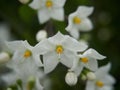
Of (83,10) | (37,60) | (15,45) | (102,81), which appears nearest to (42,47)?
(37,60)

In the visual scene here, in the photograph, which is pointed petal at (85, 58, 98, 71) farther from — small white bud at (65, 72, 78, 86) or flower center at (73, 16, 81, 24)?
flower center at (73, 16, 81, 24)

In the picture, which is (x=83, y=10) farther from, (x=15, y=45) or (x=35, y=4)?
(x=15, y=45)

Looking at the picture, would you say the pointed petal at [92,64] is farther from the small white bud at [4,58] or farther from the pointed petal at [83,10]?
the small white bud at [4,58]

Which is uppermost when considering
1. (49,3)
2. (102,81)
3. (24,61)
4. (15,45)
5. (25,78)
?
(49,3)

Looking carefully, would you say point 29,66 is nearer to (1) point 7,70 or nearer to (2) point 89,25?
(2) point 89,25

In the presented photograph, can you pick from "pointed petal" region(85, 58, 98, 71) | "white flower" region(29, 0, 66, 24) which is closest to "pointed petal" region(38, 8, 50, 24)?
"white flower" region(29, 0, 66, 24)

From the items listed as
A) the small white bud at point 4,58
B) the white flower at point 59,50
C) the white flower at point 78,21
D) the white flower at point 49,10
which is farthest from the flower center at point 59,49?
the small white bud at point 4,58

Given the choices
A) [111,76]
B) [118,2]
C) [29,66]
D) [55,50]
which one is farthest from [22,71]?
[118,2]
